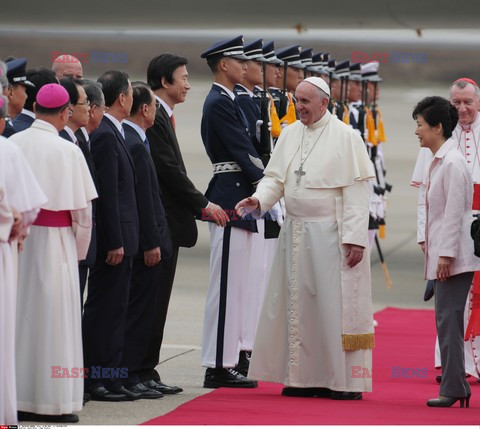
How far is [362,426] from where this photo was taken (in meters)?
5.30

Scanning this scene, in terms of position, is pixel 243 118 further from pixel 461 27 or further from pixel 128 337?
pixel 461 27

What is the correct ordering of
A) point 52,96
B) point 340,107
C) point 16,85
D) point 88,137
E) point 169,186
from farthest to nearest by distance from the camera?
point 340,107 < point 169,186 < point 88,137 < point 16,85 < point 52,96

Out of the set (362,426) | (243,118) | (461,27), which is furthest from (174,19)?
(362,426)

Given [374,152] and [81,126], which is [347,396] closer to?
[81,126]

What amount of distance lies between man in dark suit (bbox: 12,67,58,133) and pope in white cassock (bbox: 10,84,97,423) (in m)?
0.33

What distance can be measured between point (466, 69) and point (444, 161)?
8.27 metres

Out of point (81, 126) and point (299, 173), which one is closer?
point (81, 126)

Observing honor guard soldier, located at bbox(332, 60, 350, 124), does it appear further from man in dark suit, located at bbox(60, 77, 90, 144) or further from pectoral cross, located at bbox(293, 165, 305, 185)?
man in dark suit, located at bbox(60, 77, 90, 144)

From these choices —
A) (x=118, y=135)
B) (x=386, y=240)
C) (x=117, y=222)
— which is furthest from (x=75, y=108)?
(x=386, y=240)

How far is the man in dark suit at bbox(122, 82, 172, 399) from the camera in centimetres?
618

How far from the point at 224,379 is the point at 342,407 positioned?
93 centimetres

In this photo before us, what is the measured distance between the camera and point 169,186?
21.8 ft

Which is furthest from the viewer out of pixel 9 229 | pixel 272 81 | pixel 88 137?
pixel 272 81

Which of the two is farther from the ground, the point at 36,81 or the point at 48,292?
the point at 36,81
